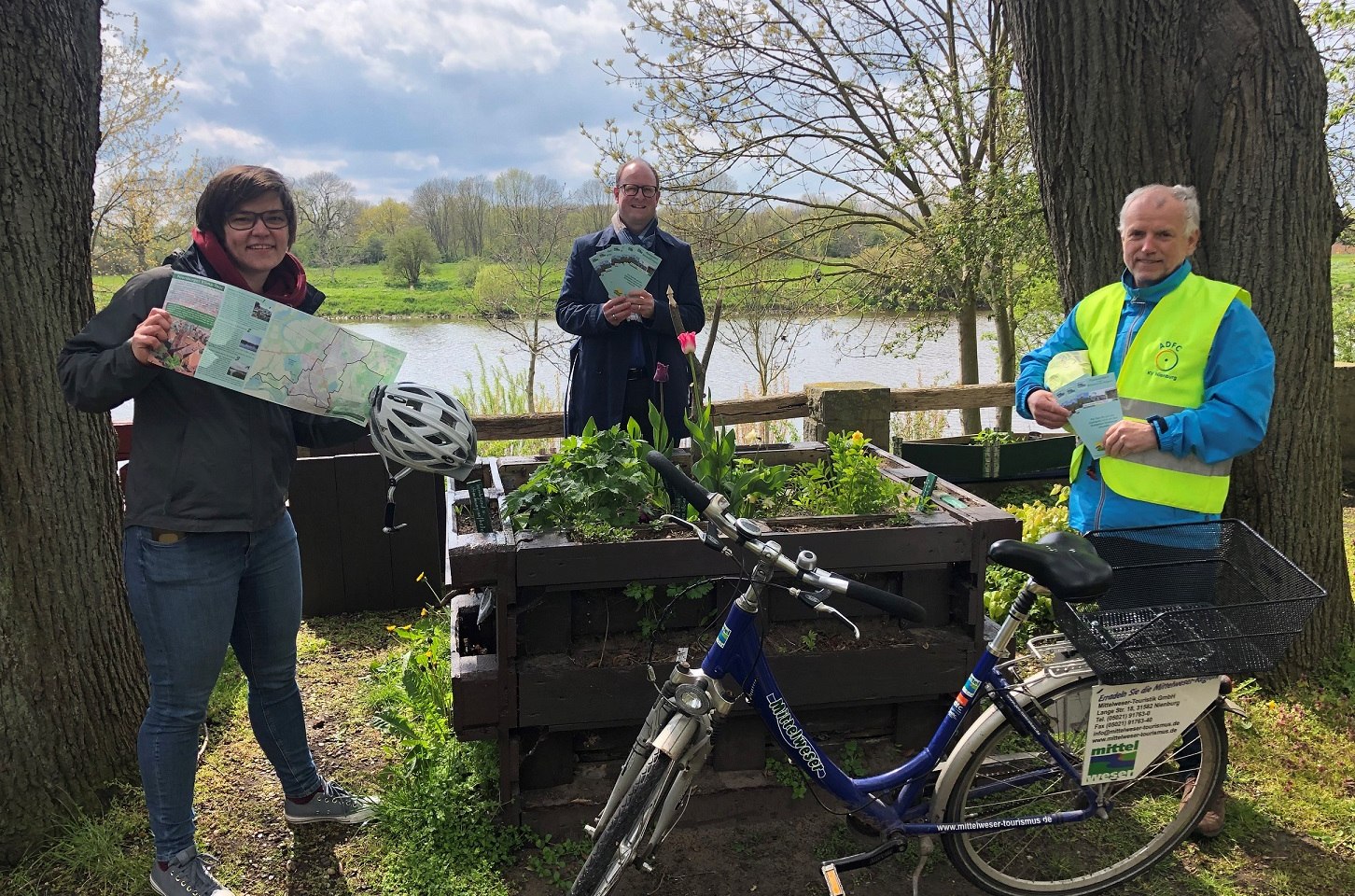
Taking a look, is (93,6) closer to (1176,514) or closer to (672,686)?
(672,686)

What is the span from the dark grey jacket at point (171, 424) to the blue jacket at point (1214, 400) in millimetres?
2573

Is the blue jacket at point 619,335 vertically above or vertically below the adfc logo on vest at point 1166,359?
above

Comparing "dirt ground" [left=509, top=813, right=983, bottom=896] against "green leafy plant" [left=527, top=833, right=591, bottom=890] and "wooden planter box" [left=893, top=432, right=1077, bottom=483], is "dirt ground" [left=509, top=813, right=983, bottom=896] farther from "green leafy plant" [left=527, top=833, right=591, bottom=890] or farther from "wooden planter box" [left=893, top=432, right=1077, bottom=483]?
"wooden planter box" [left=893, top=432, right=1077, bottom=483]

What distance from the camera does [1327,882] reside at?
8.62 ft

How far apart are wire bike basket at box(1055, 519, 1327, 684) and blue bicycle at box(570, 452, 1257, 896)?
147mm

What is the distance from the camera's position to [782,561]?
1.87 metres

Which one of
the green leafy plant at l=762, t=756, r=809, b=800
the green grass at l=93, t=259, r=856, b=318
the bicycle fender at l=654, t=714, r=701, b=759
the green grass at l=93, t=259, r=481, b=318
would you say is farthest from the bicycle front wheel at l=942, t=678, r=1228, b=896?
the green grass at l=93, t=259, r=481, b=318

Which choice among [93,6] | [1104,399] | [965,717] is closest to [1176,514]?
[1104,399]

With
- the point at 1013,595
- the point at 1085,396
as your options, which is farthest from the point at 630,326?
the point at 1013,595

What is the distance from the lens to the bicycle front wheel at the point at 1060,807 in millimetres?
2404

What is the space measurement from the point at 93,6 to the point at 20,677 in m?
2.22

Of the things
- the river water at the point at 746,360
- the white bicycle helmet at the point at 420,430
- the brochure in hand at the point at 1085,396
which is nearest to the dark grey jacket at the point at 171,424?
the white bicycle helmet at the point at 420,430

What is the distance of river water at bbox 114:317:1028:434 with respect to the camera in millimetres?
11570

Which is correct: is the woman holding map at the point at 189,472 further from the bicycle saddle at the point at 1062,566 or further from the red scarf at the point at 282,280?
the bicycle saddle at the point at 1062,566
